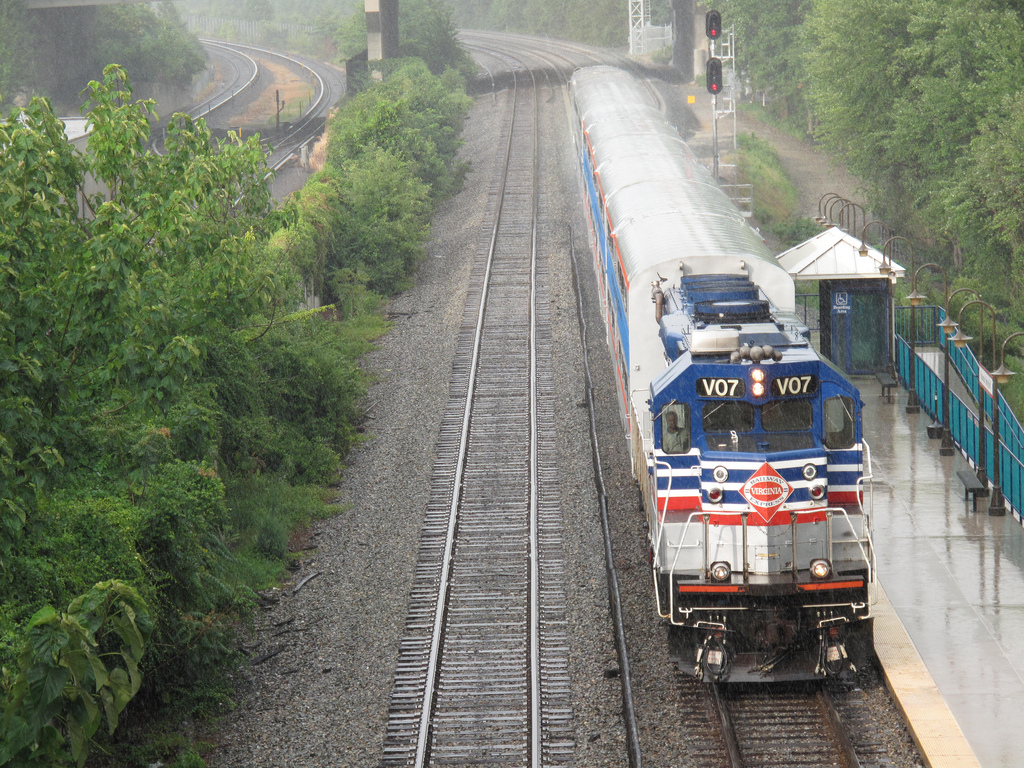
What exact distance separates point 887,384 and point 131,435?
49.2 ft

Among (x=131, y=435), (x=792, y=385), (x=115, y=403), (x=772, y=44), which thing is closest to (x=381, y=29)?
(x=772, y=44)

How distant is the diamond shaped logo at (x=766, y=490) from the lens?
34.7ft

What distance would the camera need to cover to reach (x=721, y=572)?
35.2 feet

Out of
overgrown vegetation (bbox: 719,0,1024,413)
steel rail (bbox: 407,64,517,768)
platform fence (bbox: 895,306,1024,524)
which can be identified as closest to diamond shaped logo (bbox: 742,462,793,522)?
steel rail (bbox: 407,64,517,768)

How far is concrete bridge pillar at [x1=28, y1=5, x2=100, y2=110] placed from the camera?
55125mm

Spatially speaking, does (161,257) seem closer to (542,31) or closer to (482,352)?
(482,352)

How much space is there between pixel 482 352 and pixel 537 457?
548 cm

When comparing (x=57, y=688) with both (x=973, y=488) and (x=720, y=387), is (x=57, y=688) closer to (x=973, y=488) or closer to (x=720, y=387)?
(x=720, y=387)

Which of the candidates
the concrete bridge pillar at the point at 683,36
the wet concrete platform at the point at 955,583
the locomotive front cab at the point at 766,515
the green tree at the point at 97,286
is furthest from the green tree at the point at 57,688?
the concrete bridge pillar at the point at 683,36

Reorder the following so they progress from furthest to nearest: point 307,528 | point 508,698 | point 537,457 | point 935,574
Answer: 1. point 537,457
2. point 307,528
3. point 935,574
4. point 508,698

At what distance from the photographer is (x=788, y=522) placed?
10758 mm

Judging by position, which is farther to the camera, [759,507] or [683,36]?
[683,36]

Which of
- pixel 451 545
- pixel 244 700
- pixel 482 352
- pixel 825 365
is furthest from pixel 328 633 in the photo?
pixel 482 352

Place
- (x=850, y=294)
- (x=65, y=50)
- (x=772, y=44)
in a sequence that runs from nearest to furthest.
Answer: (x=850, y=294), (x=772, y=44), (x=65, y=50)
